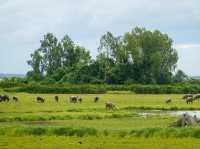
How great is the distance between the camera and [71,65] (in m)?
114

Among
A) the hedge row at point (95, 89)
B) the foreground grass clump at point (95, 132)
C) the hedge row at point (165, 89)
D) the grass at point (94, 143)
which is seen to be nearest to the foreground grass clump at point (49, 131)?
the foreground grass clump at point (95, 132)

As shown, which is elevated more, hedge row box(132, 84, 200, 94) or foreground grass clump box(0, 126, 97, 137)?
hedge row box(132, 84, 200, 94)

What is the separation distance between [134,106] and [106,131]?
22459 mm

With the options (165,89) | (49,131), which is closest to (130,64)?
(165,89)

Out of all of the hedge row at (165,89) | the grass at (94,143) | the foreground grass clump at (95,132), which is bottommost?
the grass at (94,143)

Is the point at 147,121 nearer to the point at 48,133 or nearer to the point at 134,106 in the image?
the point at 48,133

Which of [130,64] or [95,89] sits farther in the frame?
[130,64]

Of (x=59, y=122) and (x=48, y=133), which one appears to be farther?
(x=59, y=122)

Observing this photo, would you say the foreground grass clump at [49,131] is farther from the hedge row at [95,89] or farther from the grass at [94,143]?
the hedge row at [95,89]

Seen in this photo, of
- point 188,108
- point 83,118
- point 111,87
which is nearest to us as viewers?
point 83,118

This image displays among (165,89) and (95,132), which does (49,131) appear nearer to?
(95,132)

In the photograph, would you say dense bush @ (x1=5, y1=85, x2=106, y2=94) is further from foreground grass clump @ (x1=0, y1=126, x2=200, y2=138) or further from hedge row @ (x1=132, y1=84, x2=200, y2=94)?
foreground grass clump @ (x1=0, y1=126, x2=200, y2=138)

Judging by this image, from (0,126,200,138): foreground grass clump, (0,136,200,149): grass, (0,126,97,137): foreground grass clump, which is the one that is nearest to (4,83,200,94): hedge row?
(0,126,97,137): foreground grass clump

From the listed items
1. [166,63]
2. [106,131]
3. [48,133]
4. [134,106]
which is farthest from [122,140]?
[166,63]
